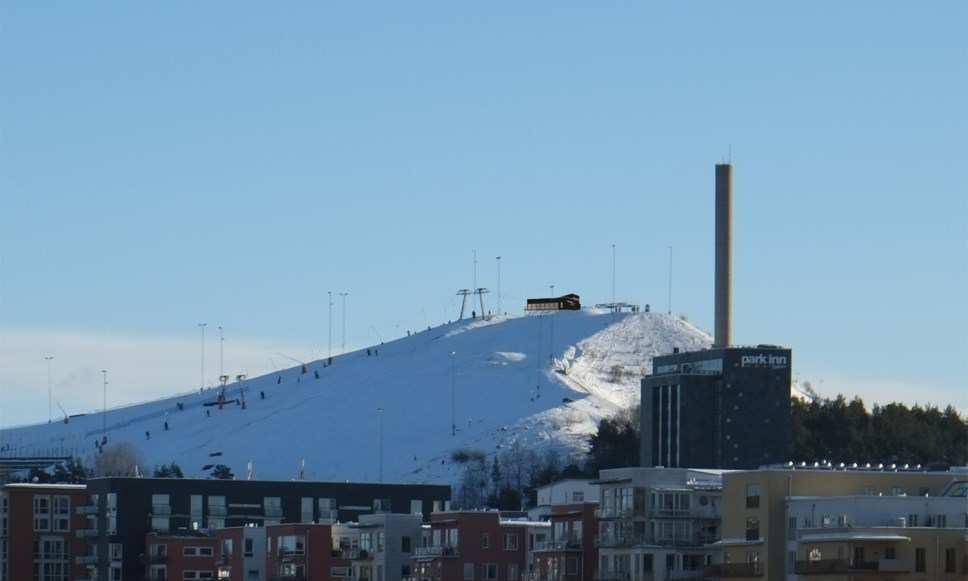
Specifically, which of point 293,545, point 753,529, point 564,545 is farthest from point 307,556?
point 753,529

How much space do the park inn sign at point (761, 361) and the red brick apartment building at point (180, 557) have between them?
37.8 meters

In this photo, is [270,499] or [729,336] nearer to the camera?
[270,499]

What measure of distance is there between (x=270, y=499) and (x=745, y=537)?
174ft

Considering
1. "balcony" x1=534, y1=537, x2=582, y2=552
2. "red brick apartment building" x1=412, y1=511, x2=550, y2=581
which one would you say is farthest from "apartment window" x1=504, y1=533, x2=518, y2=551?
"balcony" x1=534, y1=537, x2=582, y2=552

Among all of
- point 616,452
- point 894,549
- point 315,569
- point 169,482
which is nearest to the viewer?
point 894,549

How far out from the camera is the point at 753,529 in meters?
92.4

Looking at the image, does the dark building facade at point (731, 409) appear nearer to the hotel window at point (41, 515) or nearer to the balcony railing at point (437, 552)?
the hotel window at point (41, 515)

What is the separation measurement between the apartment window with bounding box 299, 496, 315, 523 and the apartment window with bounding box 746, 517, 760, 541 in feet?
169

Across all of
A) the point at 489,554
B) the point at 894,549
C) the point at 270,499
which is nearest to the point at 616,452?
the point at 270,499

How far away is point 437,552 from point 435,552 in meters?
0.27

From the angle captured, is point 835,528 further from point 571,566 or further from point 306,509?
point 306,509

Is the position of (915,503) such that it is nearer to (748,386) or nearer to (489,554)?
(489,554)

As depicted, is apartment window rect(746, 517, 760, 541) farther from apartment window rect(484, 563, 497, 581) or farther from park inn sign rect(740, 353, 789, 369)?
park inn sign rect(740, 353, 789, 369)

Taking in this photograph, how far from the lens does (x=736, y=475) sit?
309ft
